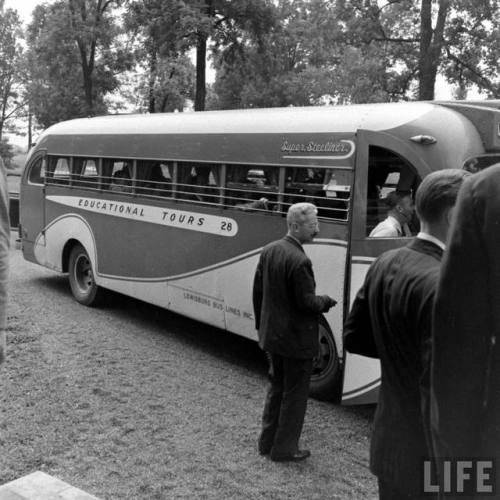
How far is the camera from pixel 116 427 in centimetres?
487

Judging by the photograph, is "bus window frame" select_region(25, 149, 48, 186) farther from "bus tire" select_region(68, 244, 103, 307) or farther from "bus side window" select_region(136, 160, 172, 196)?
"bus side window" select_region(136, 160, 172, 196)

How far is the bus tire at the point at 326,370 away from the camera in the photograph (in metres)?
5.61

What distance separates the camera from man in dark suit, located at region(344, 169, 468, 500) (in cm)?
219

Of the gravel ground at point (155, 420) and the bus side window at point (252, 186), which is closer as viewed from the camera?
the gravel ground at point (155, 420)

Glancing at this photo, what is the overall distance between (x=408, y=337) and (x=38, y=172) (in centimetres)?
923

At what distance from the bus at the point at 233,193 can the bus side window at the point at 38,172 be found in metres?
0.11

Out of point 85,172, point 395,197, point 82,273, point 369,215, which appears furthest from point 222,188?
point 82,273

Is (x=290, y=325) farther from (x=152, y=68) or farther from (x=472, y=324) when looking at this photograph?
(x=152, y=68)

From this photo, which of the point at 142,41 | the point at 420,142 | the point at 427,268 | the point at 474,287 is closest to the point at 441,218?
the point at 427,268

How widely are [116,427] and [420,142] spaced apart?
3347mm

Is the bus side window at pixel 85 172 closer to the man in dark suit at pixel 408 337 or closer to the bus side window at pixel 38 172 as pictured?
the bus side window at pixel 38 172

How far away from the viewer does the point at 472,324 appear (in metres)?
1.33

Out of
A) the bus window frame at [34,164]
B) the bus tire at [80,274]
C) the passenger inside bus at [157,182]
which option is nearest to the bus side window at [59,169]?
the bus window frame at [34,164]

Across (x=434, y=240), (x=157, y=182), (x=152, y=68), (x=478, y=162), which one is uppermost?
(x=152, y=68)
